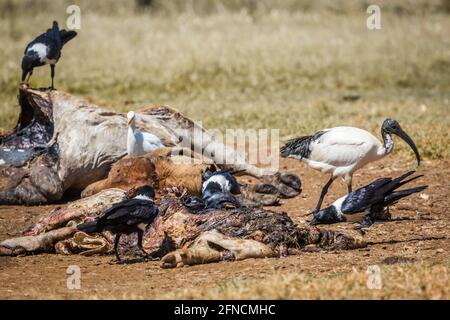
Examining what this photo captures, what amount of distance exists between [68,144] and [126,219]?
269 cm

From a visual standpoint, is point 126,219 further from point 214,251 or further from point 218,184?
point 218,184

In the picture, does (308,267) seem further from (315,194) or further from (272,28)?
(272,28)

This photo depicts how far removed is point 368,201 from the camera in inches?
302

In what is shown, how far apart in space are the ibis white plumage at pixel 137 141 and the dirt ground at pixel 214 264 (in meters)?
1.17

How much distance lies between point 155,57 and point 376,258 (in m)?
11.9

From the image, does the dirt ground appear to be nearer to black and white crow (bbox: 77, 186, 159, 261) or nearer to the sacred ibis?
black and white crow (bbox: 77, 186, 159, 261)

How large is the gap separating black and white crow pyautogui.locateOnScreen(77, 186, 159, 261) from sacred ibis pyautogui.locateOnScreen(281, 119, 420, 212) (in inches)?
83.2

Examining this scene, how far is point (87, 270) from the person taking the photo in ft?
22.2

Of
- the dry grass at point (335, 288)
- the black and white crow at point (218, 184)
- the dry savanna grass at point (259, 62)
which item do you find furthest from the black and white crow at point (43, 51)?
the dry grass at point (335, 288)

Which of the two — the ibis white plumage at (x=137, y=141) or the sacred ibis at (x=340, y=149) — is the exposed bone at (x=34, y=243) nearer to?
the ibis white plumage at (x=137, y=141)

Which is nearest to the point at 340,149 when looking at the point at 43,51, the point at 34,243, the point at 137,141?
the point at 137,141

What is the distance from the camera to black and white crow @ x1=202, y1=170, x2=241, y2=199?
832cm
